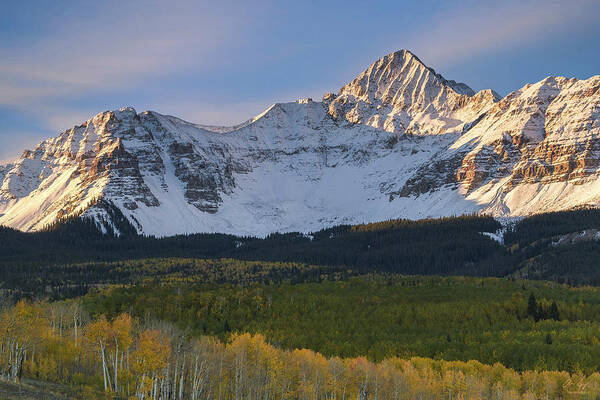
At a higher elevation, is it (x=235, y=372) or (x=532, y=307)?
(x=532, y=307)

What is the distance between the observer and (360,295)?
18475cm

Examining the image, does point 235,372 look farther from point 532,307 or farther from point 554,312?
point 554,312

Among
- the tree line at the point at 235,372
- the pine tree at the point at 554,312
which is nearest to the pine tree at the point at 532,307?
the pine tree at the point at 554,312

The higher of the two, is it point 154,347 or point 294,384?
point 154,347

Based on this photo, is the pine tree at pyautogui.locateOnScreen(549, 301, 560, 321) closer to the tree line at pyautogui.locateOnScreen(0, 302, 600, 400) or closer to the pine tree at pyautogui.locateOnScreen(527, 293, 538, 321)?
the pine tree at pyautogui.locateOnScreen(527, 293, 538, 321)

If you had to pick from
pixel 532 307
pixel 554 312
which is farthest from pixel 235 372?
pixel 554 312

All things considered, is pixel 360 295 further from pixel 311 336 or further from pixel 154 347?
pixel 154 347

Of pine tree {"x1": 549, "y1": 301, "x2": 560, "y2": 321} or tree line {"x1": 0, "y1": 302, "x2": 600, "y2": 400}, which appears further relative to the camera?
pine tree {"x1": 549, "y1": 301, "x2": 560, "y2": 321}

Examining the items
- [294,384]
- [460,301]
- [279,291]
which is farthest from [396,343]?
[279,291]

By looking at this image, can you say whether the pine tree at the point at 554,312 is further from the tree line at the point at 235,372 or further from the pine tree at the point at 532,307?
the tree line at the point at 235,372

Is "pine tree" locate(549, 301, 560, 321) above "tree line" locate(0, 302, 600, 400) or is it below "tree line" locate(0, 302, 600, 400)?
above

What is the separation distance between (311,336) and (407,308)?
3639cm

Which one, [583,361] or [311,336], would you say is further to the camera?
[311,336]

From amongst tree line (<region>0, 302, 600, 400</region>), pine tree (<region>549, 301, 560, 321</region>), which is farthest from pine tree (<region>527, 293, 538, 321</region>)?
tree line (<region>0, 302, 600, 400</region>)
